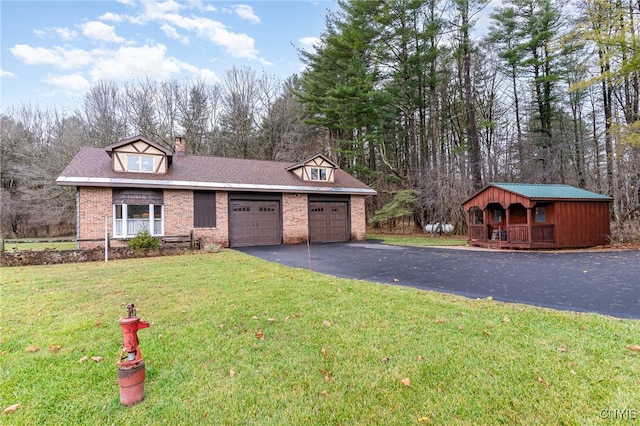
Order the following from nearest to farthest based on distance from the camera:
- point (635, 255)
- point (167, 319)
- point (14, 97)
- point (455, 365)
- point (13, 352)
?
point (455, 365), point (13, 352), point (167, 319), point (635, 255), point (14, 97)

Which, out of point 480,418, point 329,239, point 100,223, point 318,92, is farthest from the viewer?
point 318,92

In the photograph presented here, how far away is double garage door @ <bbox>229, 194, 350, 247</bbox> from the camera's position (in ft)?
50.9

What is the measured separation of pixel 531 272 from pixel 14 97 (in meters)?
38.2

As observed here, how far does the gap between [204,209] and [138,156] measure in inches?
149

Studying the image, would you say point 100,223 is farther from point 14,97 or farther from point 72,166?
point 14,97

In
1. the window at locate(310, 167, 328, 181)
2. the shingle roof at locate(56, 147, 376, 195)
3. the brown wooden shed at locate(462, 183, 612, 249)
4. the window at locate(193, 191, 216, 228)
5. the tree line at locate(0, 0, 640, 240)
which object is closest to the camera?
the brown wooden shed at locate(462, 183, 612, 249)

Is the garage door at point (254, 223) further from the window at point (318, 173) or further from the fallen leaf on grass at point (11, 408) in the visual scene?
the fallen leaf on grass at point (11, 408)

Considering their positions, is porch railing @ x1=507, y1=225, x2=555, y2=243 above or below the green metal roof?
below

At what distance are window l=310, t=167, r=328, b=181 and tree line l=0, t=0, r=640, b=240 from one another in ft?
18.6

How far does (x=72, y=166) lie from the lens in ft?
43.8

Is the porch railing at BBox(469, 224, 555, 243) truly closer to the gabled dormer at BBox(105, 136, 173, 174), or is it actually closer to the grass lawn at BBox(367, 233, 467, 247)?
the grass lawn at BBox(367, 233, 467, 247)

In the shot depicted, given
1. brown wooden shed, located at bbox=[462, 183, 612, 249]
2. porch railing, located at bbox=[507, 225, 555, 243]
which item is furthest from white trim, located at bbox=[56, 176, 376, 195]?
porch railing, located at bbox=[507, 225, 555, 243]

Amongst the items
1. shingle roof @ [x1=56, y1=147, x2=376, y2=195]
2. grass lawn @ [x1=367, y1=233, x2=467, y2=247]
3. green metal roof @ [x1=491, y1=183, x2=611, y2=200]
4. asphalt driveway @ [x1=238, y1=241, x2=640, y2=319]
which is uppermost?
shingle roof @ [x1=56, y1=147, x2=376, y2=195]

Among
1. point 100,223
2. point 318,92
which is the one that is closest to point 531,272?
point 100,223
